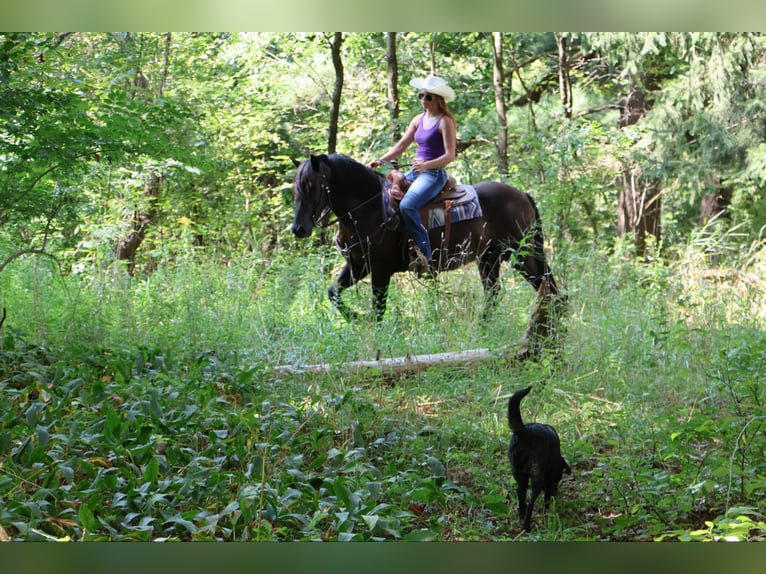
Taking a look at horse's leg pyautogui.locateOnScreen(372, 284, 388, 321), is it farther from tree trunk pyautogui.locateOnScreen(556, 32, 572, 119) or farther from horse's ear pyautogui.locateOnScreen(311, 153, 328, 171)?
tree trunk pyautogui.locateOnScreen(556, 32, 572, 119)

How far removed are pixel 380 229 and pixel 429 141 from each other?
83cm

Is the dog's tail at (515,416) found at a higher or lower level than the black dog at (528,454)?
higher

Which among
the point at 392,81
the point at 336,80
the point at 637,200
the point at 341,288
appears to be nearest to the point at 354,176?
the point at 341,288

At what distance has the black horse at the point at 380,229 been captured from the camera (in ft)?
19.8

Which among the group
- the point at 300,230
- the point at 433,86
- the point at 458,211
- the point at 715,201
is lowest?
the point at 300,230

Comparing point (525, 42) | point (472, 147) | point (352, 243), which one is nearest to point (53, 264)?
point (352, 243)

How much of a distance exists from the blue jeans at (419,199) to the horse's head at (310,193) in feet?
2.17

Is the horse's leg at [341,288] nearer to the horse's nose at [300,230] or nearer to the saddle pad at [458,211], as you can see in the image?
the horse's nose at [300,230]

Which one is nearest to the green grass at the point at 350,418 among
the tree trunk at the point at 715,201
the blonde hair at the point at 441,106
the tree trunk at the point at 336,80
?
the blonde hair at the point at 441,106

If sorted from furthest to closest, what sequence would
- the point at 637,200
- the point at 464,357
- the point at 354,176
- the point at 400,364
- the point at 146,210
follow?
the point at 637,200
the point at 146,210
the point at 354,176
the point at 464,357
the point at 400,364

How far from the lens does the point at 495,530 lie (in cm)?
309

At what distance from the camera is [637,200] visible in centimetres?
1390

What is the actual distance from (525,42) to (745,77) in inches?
144

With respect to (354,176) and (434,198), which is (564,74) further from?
(354,176)
